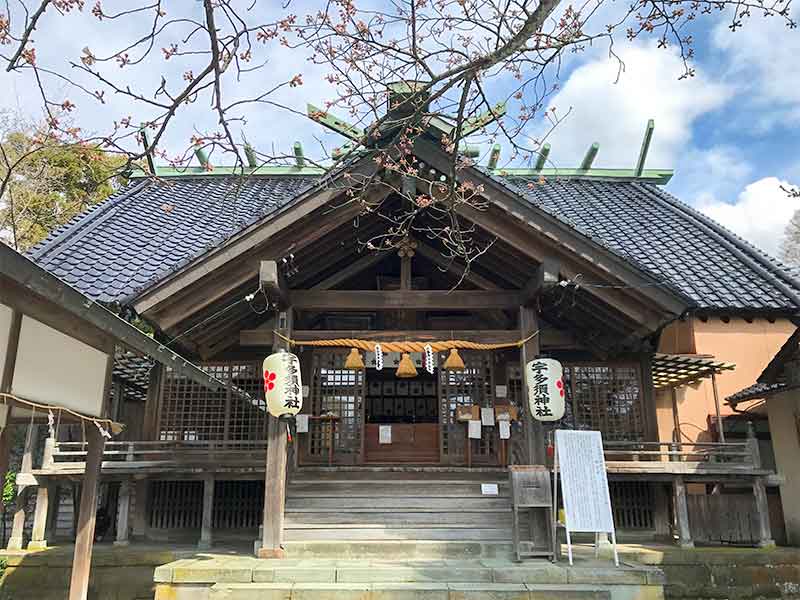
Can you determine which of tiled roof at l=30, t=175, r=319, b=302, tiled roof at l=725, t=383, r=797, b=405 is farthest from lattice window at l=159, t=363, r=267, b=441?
tiled roof at l=725, t=383, r=797, b=405

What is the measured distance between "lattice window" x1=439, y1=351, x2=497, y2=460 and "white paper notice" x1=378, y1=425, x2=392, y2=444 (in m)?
1.36

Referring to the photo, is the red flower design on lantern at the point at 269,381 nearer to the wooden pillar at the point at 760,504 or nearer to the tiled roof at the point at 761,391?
the wooden pillar at the point at 760,504

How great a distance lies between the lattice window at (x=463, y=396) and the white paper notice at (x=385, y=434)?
1.36 metres

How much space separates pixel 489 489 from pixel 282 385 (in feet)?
11.8

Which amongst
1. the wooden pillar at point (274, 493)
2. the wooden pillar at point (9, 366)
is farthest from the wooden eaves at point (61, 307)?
the wooden pillar at point (274, 493)

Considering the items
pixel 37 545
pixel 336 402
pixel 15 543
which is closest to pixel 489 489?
pixel 336 402

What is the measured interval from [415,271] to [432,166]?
129 inches

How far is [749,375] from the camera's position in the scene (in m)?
15.0

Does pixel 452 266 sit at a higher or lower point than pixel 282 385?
higher

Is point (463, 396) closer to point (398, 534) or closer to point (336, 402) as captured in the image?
point (336, 402)

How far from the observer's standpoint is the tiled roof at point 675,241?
1296 cm

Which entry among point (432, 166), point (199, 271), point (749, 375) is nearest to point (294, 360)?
point (199, 271)

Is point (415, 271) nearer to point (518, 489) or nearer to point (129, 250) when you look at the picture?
point (518, 489)

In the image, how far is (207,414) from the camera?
473 inches
